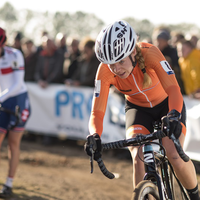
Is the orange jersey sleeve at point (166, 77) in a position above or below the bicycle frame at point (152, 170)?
above

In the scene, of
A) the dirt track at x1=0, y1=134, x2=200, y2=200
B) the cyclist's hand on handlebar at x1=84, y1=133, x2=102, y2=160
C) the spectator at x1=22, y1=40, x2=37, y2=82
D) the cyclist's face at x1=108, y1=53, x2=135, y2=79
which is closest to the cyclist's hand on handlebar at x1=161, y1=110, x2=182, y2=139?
the cyclist's hand on handlebar at x1=84, y1=133, x2=102, y2=160

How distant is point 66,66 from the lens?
954cm

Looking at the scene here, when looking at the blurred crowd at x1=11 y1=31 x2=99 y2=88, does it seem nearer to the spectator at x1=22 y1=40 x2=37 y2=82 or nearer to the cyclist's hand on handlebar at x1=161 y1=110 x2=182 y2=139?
the spectator at x1=22 y1=40 x2=37 y2=82

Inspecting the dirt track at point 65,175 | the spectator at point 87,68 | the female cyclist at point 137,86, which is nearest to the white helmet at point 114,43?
the female cyclist at point 137,86

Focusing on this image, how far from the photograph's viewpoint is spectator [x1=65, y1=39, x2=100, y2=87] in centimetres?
859

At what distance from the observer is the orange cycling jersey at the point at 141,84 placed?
3412 mm

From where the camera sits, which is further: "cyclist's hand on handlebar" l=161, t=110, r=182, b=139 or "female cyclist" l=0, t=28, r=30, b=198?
"female cyclist" l=0, t=28, r=30, b=198

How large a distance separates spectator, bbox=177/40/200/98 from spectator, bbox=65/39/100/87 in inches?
82.3

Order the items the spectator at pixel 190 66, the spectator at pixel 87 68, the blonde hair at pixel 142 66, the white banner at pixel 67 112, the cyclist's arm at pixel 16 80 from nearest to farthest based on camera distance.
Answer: the blonde hair at pixel 142 66
the cyclist's arm at pixel 16 80
the spectator at pixel 190 66
the white banner at pixel 67 112
the spectator at pixel 87 68

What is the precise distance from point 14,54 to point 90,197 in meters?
2.45

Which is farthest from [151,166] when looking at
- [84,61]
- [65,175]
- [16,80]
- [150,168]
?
[84,61]

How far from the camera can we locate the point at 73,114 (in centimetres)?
→ 895

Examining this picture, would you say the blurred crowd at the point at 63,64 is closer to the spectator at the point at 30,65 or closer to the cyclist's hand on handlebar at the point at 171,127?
the spectator at the point at 30,65

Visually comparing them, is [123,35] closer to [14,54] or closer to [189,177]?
[189,177]
